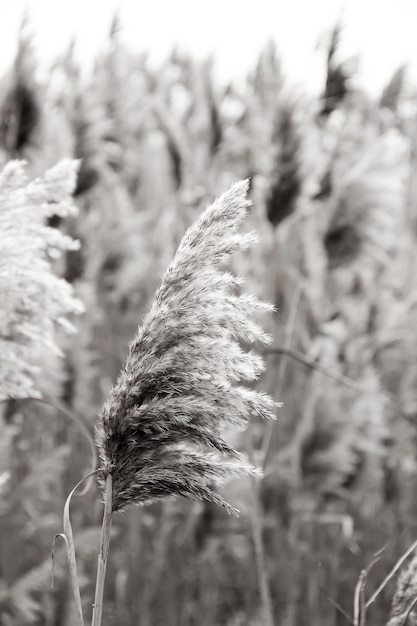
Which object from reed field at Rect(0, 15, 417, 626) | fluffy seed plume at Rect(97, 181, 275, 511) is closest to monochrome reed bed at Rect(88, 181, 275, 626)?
fluffy seed plume at Rect(97, 181, 275, 511)

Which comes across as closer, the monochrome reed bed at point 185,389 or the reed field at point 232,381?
the monochrome reed bed at point 185,389

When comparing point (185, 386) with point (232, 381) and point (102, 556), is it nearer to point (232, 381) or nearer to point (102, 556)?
point (102, 556)

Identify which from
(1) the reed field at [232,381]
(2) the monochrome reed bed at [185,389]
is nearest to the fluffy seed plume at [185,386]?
(2) the monochrome reed bed at [185,389]

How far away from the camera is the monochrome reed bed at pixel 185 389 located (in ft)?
3.83

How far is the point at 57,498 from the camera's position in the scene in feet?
11.6

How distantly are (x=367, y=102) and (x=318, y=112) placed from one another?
9.24 ft

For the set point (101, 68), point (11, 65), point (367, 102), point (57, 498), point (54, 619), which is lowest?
point (54, 619)

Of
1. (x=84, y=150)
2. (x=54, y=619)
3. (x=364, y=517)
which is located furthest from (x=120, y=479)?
(x=364, y=517)

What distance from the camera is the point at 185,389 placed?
1177 millimetres

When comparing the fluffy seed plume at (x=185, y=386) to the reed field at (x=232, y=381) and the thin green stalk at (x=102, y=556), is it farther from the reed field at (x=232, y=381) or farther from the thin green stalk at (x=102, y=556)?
the reed field at (x=232, y=381)

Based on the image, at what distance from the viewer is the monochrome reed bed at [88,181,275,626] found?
117 centimetres

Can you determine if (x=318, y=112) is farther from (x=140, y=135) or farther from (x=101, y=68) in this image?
(x=140, y=135)

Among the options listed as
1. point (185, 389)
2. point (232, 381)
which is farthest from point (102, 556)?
point (232, 381)

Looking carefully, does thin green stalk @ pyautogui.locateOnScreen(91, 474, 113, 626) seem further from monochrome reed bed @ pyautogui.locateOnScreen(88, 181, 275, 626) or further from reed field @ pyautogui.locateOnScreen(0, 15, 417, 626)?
reed field @ pyautogui.locateOnScreen(0, 15, 417, 626)
